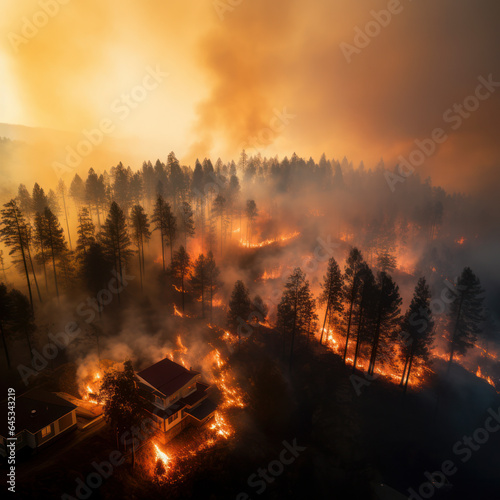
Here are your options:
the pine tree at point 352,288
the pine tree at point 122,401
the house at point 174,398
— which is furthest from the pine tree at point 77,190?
the pine tree at point 352,288

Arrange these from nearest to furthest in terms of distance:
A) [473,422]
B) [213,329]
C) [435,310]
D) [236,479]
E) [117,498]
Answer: [117,498] → [236,479] → [473,422] → [213,329] → [435,310]

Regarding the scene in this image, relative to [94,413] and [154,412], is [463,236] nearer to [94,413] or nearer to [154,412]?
[154,412]

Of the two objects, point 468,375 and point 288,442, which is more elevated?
point 468,375

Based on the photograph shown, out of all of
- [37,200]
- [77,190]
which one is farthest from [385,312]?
[77,190]

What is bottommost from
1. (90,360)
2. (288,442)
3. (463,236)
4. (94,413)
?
(288,442)

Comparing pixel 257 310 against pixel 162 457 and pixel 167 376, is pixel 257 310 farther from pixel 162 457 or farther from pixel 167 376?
pixel 162 457

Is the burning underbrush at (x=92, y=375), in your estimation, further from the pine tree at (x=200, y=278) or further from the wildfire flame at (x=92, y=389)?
the pine tree at (x=200, y=278)

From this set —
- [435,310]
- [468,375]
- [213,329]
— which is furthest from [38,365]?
[435,310]

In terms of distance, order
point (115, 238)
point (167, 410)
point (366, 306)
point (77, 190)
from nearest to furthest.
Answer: point (167, 410) < point (366, 306) < point (115, 238) < point (77, 190)
